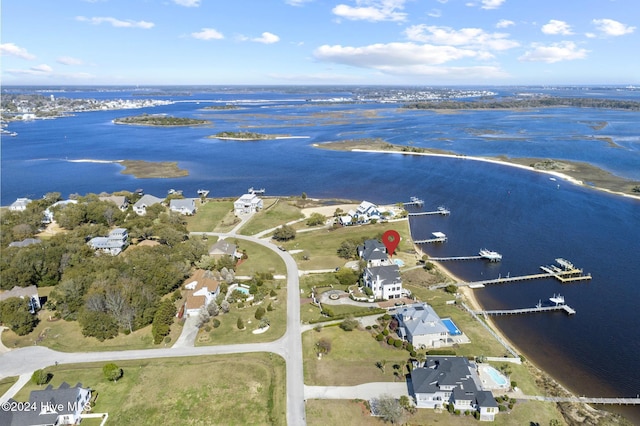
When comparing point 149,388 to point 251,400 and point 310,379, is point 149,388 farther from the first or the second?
point 310,379

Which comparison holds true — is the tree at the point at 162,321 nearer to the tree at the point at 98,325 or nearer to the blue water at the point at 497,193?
the tree at the point at 98,325

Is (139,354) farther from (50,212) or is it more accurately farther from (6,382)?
(50,212)

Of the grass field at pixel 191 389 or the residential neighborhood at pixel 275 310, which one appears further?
the residential neighborhood at pixel 275 310

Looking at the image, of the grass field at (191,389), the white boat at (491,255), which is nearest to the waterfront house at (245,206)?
the white boat at (491,255)

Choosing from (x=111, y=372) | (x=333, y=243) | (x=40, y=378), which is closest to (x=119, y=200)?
(x=333, y=243)

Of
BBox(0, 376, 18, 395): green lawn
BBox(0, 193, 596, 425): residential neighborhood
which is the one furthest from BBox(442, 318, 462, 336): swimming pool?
BBox(0, 376, 18, 395): green lawn

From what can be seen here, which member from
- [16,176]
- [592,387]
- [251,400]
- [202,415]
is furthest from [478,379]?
[16,176]

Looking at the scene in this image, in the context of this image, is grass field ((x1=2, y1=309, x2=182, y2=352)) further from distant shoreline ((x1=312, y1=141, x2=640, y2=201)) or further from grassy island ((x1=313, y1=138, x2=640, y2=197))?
grassy island ((x1=313, y1=138, x2=640, y2=197))
